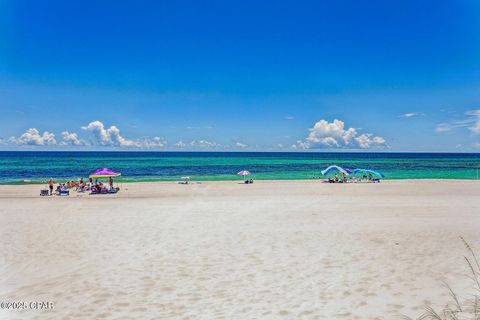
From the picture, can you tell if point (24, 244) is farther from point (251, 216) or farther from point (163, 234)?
point (251, 216)

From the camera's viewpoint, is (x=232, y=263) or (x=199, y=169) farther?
(x=199, y=169)

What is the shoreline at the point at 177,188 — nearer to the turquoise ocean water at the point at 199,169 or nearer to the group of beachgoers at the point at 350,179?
the group of beachgoers at the point at 350,179

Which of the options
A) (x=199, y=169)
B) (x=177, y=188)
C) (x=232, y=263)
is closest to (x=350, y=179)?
(x=177, y=188)

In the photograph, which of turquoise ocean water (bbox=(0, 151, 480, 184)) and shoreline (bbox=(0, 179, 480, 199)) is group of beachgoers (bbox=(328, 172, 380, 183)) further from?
turquoise ocean water (bbox=(0, 151, 480, 184))

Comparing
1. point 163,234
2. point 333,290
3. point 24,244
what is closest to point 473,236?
point 333,290

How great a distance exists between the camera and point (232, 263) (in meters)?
9.47

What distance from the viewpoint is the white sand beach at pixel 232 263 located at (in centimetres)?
684

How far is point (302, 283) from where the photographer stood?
7.98m

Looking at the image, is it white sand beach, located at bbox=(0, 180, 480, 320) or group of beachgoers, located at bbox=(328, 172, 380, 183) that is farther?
group of beachgoers, located at bbox=(328, 172, 380, 183)

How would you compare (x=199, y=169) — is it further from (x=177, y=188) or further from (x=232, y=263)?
(x=232, y=263)

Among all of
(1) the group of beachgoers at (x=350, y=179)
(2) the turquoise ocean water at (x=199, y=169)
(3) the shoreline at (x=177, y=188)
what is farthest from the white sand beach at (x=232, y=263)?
(2) the turquoise ocean water at (x=199, y=169)

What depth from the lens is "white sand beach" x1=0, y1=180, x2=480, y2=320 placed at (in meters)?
6.84

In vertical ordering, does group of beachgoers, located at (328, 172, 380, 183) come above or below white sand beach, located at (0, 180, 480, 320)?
above

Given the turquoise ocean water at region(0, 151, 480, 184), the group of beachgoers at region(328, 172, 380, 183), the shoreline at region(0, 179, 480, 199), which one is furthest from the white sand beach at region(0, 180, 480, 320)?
the turquoise ocean water at region(0, 151, 480, 184)
